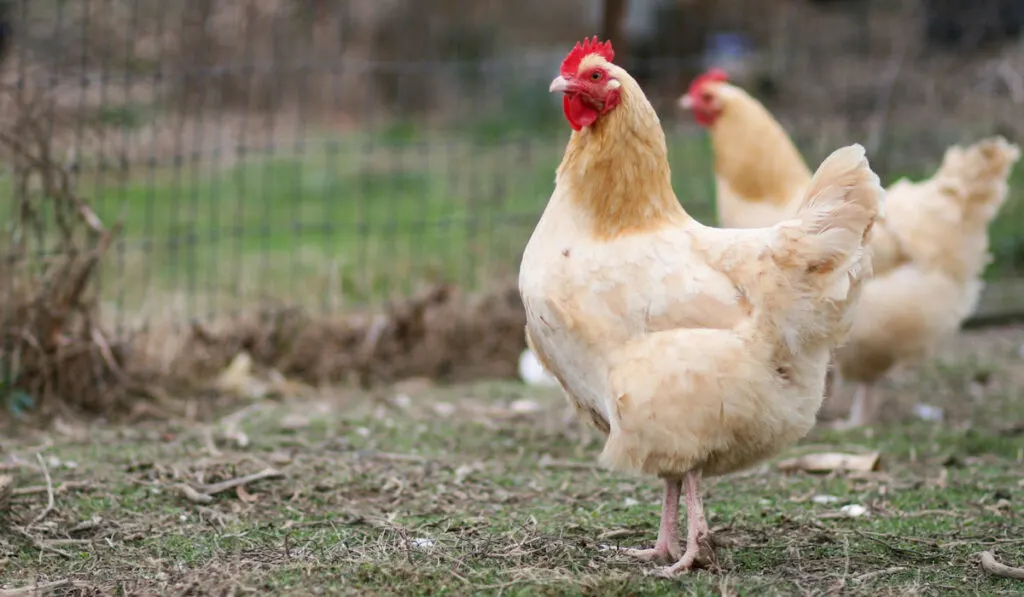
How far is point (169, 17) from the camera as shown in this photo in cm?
1108

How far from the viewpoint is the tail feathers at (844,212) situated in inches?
138

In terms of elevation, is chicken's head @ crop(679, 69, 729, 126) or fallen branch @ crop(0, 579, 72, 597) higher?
chicken's head @ crop(679, 69, 729, 126)

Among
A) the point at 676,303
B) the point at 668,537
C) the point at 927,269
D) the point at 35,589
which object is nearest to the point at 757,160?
the point at 927,269

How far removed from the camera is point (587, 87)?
3.73m

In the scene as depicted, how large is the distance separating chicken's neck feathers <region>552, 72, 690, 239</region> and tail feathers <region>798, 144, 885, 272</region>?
0.55 metres

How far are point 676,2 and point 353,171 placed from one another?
4604mm

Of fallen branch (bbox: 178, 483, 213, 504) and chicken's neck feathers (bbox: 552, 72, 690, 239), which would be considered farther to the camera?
fallen branch (bbox: 178, 483, 213, 504)

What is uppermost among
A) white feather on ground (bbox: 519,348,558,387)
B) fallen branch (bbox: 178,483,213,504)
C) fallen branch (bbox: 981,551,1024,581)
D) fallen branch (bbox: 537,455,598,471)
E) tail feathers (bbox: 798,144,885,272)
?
tail feathers (bbox: 798,144,885,272)

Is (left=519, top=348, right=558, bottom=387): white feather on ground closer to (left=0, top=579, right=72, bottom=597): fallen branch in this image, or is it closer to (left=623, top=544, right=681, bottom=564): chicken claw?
(left=623, top=544, right=681, bottom=564): chicken claw

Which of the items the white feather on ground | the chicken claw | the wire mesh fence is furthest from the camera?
the white feather on ground

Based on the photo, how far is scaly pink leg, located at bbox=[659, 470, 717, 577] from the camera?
11.7ft

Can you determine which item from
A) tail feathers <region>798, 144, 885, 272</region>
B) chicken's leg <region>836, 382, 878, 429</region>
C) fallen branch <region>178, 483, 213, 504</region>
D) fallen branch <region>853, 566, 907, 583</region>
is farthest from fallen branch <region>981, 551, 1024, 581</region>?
fallen branch <region>178, 483, 213, 504</region>

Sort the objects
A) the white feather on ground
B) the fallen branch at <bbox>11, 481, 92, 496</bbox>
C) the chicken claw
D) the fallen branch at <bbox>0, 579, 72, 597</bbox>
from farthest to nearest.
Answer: the white feather on ground → the fallen branch at <bbox>11, 481, 92, 496</bbox> → the chicken claw → the fallen branch at <bbox>0, 579, 72, 597</bbox>

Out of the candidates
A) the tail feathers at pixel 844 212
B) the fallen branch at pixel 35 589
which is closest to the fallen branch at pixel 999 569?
the tail feathers at pixel 844 212
